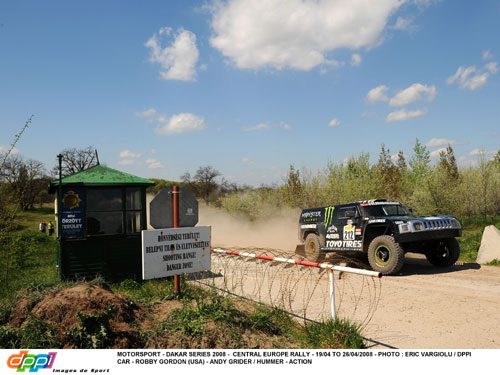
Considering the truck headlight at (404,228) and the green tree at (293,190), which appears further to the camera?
the green tree at (293,190)

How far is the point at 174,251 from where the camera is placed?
5.91m

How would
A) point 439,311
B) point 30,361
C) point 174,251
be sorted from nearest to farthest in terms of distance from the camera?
point 30,361
point 174,251
point 439,311

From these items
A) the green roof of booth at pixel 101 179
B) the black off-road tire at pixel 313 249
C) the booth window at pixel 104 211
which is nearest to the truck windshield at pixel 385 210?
the black off-road tire at pixel 313 249

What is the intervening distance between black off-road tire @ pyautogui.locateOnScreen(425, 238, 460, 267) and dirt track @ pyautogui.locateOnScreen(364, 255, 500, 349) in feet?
1.66

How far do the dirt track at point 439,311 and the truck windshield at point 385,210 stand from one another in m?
1.84

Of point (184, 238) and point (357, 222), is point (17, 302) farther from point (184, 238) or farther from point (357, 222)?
point (357, 222)

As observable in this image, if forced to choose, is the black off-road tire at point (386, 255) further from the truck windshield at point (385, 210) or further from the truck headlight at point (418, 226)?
the truck windshield at point (385, 210)

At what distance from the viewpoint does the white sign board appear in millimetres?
5668

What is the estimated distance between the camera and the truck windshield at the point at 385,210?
1120 cm

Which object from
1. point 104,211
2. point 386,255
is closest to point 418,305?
point 386,255

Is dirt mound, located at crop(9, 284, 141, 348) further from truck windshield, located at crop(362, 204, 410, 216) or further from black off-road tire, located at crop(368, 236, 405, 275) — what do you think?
truck windshield, located at crop(362, 204, 410, 216)

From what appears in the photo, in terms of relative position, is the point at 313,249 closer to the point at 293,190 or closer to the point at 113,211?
the point at 113,211

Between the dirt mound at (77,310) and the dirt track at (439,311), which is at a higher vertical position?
the dirt mound at (77,310)

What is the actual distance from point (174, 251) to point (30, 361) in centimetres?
240
